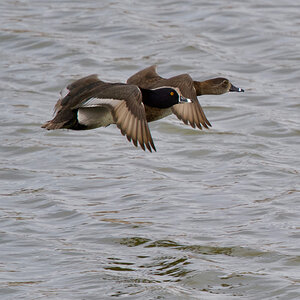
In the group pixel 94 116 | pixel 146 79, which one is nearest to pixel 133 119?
pixel 94 116

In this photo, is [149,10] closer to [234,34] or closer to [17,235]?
[234,34]

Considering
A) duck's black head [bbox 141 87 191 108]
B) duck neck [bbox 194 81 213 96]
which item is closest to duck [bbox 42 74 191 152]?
duck's black head [bbox 141 87 191 108]

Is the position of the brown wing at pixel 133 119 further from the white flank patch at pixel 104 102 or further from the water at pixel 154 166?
the water at pixel 154 166

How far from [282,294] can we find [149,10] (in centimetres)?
1077

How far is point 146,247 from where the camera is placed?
9250 millimetres

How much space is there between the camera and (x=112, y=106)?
9.18 m

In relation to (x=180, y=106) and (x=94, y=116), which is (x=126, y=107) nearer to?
(x=94, y=116)

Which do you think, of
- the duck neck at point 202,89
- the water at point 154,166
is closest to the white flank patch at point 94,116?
the water at point 154,166

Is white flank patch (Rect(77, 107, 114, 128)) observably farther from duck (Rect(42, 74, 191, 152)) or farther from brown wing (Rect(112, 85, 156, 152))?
brown wing (Rect(112, 85, 156, 152))

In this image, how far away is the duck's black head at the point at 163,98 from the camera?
1013 centimetres

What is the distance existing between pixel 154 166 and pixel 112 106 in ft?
9.36

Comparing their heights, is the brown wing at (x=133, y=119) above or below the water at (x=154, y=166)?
above

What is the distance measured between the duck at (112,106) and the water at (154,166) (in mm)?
1048

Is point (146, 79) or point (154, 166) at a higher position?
point (146, 79)
